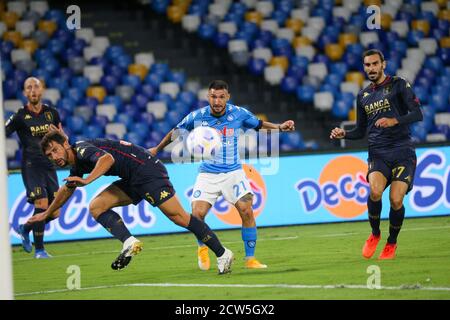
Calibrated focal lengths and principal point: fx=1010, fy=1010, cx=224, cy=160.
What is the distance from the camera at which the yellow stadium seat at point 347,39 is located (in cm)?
2347

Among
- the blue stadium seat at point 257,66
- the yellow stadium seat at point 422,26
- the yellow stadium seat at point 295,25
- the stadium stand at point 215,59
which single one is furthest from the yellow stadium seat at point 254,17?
the yellow stadium seat at point 422,26

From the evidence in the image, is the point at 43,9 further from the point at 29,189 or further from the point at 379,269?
the point at 379,269

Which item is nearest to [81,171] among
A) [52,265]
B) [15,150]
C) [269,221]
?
[52,265]

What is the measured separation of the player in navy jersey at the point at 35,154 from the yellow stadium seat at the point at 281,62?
897 centimetres

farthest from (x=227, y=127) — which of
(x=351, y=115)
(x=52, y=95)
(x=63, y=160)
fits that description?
(x=351, y=115)

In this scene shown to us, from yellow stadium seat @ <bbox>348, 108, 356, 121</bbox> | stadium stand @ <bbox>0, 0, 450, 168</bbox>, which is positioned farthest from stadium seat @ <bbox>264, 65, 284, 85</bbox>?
yellow stadium seat @ <bbox>348, 108, 356, 121</bbox>

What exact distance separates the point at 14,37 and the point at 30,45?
523mm

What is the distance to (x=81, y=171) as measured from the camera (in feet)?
34.4

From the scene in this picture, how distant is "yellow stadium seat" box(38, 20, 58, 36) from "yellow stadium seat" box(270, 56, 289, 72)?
16.2ft

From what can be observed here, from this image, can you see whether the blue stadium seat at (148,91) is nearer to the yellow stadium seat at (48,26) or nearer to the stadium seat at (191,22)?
the stadium seat at (191,22)

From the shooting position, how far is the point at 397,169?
11.6 meters

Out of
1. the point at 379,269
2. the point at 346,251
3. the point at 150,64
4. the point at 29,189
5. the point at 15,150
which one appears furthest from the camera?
the point at 150,64

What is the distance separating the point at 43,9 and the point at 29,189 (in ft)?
29.5

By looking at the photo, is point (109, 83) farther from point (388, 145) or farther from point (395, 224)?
point (395, 224)
